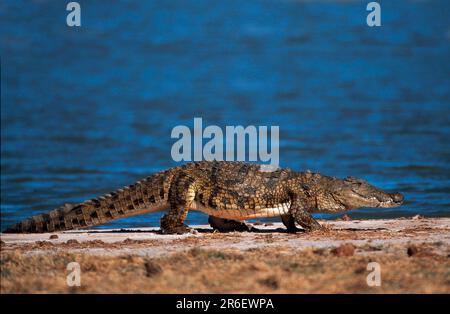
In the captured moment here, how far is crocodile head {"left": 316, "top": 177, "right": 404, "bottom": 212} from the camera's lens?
42.8 feet

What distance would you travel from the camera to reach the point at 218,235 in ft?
41.0

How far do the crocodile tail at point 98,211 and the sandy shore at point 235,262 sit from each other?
0.74 m

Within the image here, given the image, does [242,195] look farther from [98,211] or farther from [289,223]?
→ [98,211]

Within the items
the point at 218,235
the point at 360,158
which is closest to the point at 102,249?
the point at 218,235

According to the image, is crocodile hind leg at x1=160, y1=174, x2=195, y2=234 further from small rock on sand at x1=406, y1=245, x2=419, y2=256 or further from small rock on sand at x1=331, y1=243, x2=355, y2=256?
small rock on sand at x1=406, y1=245, x2=419, y2=256

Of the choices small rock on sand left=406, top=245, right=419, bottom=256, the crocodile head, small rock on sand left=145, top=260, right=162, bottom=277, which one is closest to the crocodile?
the crocodile head

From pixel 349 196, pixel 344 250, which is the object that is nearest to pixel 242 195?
pixel 349 196

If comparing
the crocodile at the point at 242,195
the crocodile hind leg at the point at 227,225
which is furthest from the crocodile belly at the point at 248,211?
the crocodile hind leg at the point at 227,225

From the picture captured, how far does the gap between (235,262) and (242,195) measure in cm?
294

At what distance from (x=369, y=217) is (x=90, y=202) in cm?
454

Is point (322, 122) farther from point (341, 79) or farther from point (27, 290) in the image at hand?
point (27, 290)

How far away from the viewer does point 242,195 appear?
12938 millimetres

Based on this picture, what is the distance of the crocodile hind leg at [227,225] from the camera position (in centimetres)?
1334
